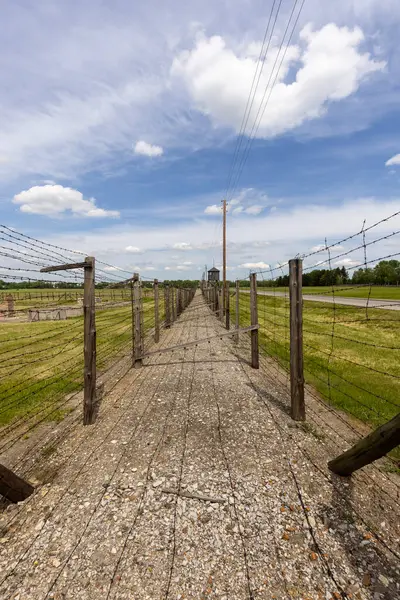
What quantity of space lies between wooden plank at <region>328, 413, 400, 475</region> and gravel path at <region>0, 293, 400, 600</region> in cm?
17

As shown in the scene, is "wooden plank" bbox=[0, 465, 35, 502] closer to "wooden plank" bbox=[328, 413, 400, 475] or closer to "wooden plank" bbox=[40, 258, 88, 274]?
"wooden plank" bbox=[40, 258, 88, 274]

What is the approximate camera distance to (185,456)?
12.2 ft

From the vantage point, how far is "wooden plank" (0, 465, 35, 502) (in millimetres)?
2785

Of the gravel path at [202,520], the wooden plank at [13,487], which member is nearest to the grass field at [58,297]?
the wooden plank at [13,487]

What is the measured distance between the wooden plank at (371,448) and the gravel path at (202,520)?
173mm

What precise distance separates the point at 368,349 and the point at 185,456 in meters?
8.75

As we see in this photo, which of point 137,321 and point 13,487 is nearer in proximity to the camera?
point 13,487

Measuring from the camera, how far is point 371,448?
8.53ft

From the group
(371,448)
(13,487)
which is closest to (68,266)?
(13,487)

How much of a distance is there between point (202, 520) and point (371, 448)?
1648mm

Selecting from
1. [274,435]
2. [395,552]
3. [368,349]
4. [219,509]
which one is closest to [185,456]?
[219,509]

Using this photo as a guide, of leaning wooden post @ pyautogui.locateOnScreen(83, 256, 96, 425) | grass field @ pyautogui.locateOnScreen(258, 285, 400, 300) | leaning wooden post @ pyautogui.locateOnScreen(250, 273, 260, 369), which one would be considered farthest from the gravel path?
leaning wooden post @ pyautogui.locateOnScreen(250, 273, 260, 369)

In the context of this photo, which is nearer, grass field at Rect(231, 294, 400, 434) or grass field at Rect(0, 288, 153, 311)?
grass field at Rect(231, 294, 400, 434)

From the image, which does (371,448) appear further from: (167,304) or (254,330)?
(167,304)
